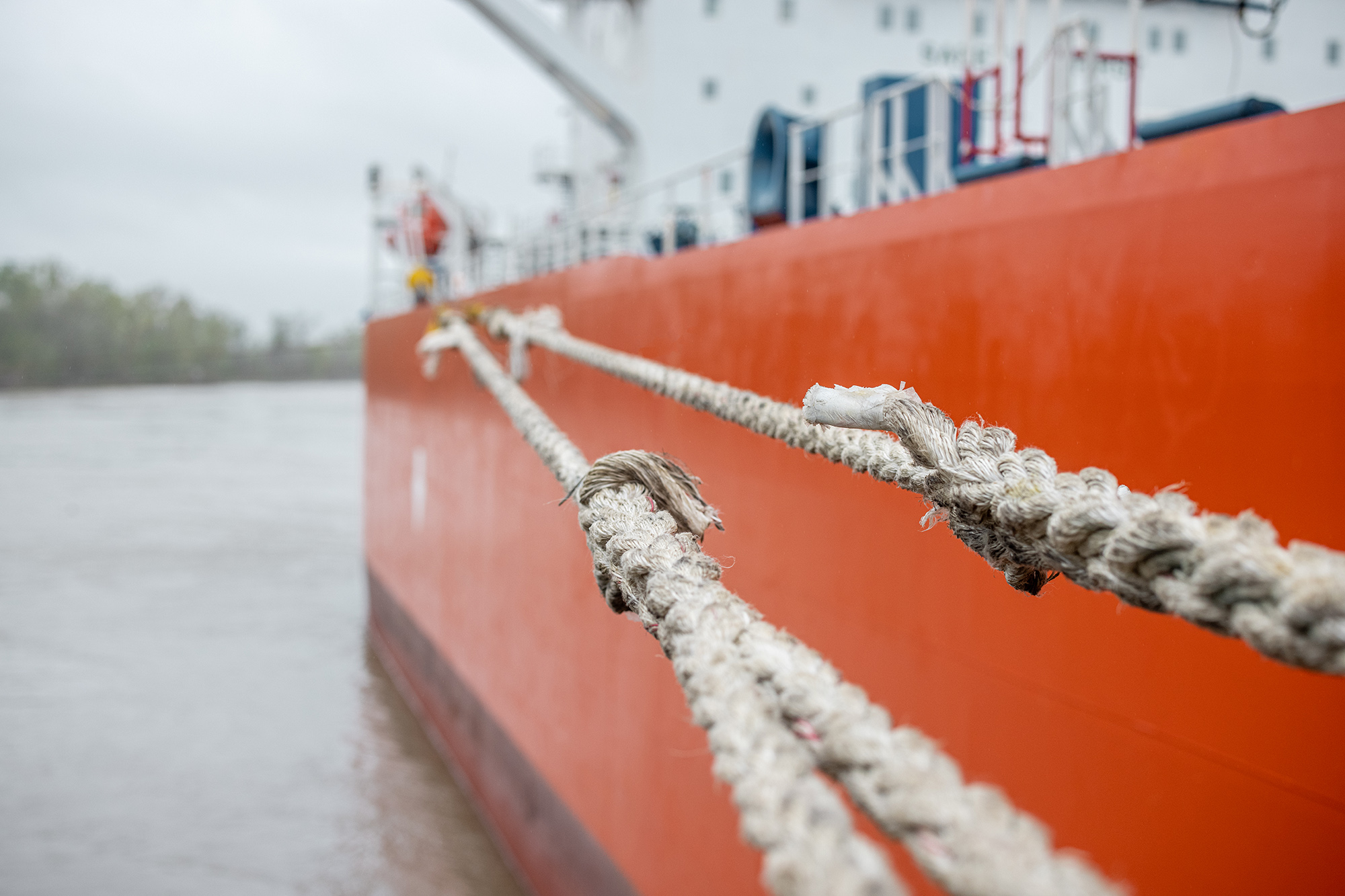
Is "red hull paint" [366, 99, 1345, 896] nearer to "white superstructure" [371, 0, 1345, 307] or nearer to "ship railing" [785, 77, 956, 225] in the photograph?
"ship railing" [785, 77, 956, 225]

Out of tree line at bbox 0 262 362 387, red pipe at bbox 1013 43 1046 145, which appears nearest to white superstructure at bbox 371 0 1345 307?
red pipe at bbox 1013 43 1046 145

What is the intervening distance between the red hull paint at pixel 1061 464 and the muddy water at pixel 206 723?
3.08m

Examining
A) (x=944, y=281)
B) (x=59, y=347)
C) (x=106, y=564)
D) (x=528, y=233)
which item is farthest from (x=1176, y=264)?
(x=59, y=347)

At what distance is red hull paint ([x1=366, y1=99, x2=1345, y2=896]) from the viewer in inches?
70.8

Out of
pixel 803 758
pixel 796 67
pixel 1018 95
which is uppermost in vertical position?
pixel 796 67

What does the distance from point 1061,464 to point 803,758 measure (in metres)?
1.56

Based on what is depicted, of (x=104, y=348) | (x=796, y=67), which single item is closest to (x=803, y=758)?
(x=796, y=67)

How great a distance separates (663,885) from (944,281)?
263 centimetres

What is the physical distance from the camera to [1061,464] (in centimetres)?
230

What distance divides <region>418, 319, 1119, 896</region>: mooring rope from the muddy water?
5184 millimetres

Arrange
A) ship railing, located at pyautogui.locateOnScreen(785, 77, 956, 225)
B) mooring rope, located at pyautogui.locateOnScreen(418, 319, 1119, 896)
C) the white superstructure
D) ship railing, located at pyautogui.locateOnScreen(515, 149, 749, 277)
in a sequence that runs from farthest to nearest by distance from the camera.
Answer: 1. the white superstructure
2. ship railing, located at pyautogui.locateOnScreen(515, 149, 749, 277)
3. ship railing, located at pyautogui.locateOnScreen(785, 77, 956, 225)
4. mooring rope, located at pyautogui.locateOnScreen(418, 319, 1119, 896)

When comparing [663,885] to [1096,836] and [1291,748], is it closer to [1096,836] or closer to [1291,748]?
[1096,836]

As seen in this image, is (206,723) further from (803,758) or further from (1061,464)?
(803,758)

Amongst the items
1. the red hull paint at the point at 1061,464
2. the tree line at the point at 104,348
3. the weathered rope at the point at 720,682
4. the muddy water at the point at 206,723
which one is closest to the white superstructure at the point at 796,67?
the muddy water at the point at 206,723
